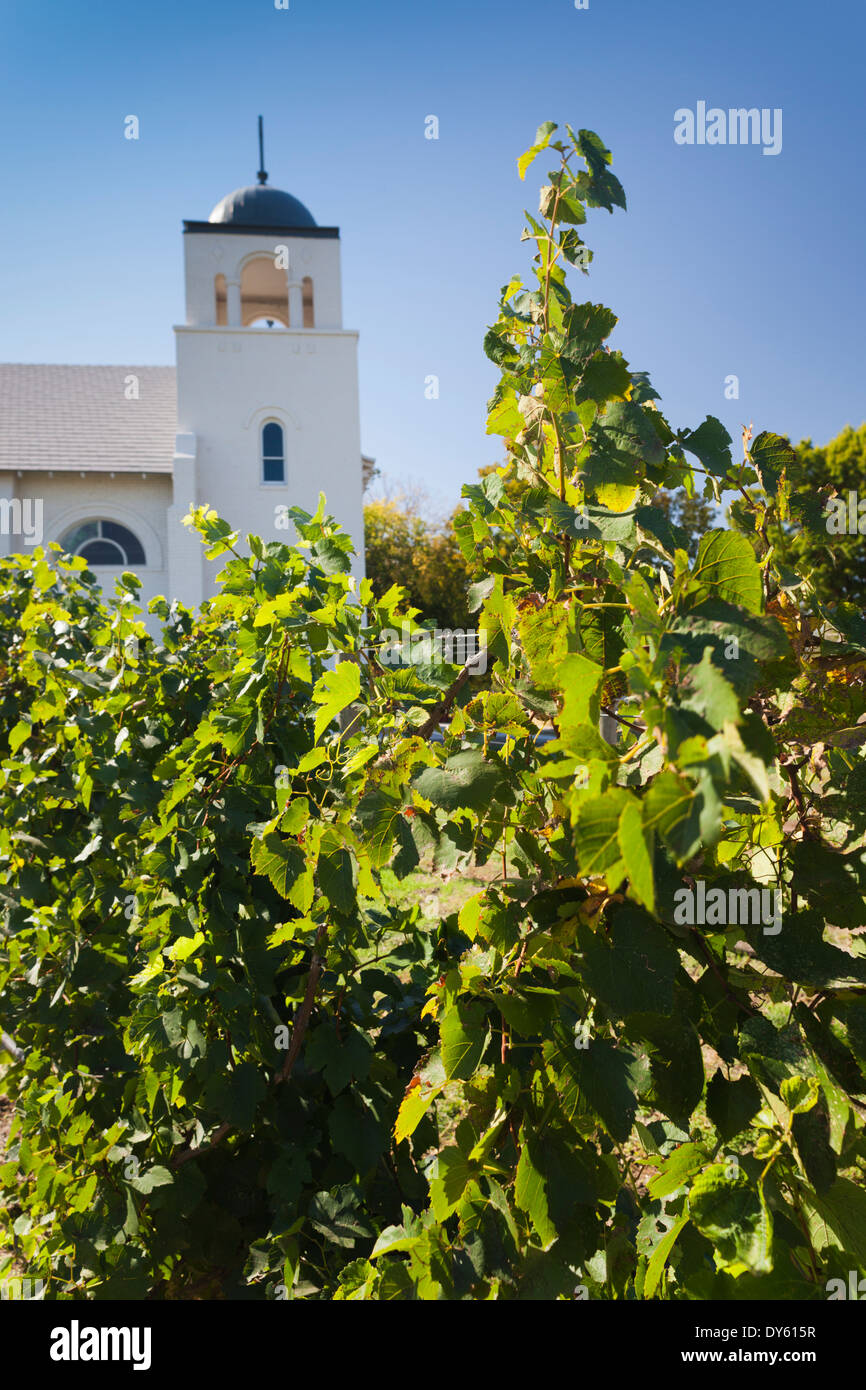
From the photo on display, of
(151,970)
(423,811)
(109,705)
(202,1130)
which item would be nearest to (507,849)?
(423,811)

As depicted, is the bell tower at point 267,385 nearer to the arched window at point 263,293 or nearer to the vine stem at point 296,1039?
the arched window at point 263,293

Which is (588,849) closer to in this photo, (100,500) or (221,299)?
(100,500)

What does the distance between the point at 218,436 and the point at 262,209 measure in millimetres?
6729

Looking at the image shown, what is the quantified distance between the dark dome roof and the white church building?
0.18 ft

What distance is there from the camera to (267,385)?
75.9 ft

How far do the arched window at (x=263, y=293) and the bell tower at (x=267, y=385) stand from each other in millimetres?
507

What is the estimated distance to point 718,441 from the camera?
3.29ft

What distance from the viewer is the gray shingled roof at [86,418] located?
2230 cm

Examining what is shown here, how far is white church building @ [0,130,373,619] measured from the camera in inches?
870

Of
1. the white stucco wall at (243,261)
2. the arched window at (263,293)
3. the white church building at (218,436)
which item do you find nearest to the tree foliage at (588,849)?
the white church building at (218,436)

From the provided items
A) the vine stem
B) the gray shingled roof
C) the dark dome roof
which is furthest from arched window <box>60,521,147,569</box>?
the vine stem

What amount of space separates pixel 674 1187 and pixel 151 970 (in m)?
1.17

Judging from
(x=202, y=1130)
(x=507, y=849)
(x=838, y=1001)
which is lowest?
(x=202, y=1130)
